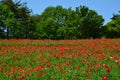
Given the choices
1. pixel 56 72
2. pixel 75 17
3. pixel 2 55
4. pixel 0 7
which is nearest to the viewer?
pixel 56 72

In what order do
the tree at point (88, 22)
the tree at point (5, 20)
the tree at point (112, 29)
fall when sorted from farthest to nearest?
the tree at point (112, 29) < the tree at point (88, 22) < the tree at point (5, 20)

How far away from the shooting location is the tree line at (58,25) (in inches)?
2478

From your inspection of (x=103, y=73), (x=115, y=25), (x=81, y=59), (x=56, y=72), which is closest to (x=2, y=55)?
(x=81, y=59)

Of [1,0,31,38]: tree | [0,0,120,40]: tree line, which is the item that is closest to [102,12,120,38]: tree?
[0,0,120,40]: tree line

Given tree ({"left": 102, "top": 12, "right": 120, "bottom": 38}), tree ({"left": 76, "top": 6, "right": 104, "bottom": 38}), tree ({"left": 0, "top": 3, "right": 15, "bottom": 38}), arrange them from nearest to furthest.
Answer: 1. tree ({"left": 0, "top": 3, "right": 15, "bottom": 38})
2. tree ({"left": 76, "top": 6, "right": 104, "bottom": 38})
3. tree ({"left": 102, "top": 12, "right": 120, "bottom": 38})

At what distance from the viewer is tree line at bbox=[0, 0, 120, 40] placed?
62.9 m

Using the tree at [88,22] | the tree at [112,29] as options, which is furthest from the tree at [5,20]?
the tree at [112,29]

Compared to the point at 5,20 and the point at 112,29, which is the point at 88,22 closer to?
the point at 112,29

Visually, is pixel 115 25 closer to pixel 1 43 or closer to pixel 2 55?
pixel 1 43

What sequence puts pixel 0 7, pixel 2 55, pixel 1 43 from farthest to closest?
pixel 0 7 → pixel 1 43 → pixel 2 55

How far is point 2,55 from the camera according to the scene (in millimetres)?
17500

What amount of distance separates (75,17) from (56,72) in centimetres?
5740

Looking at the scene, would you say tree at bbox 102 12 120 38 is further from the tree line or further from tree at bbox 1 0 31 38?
tree at bbox 1 0 31 38

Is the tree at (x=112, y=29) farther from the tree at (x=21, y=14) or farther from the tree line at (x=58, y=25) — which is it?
the tree at (x=21, y=14)
